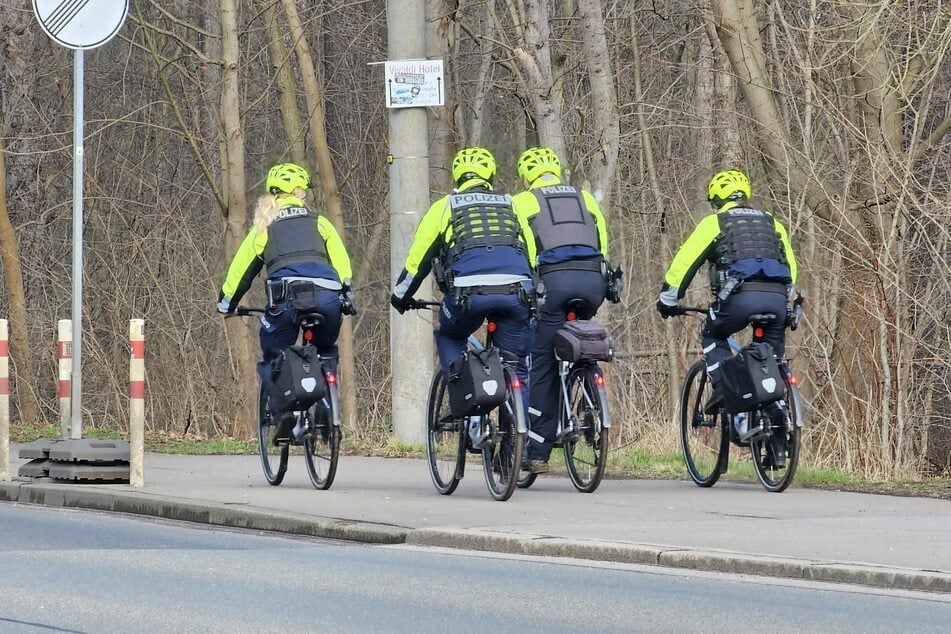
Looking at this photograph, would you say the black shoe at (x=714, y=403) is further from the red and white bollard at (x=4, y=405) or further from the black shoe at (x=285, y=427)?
the red and white bollard at (x=4, y=405)

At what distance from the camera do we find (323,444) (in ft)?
39.8

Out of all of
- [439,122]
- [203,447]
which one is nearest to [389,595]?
[203,447]

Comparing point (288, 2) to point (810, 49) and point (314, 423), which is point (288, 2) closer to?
point (810, 49)

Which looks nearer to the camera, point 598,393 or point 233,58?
point 598,393

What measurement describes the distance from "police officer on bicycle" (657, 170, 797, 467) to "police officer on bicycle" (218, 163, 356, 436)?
2240 mm

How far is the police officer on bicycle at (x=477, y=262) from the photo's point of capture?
443 inches

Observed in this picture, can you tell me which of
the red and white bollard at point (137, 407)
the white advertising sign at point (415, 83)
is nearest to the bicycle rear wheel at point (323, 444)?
the red and white bollard at point (137, 407)

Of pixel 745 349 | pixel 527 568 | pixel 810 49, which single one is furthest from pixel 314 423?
pixel 810 49

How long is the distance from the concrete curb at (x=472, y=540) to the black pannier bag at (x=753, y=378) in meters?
Result: 2.67

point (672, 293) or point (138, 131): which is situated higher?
point (138, 131)

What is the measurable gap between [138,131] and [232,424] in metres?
8.05

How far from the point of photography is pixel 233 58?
68.6ft

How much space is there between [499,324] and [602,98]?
7598 millimetres

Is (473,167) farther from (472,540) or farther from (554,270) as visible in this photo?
(472,540)
